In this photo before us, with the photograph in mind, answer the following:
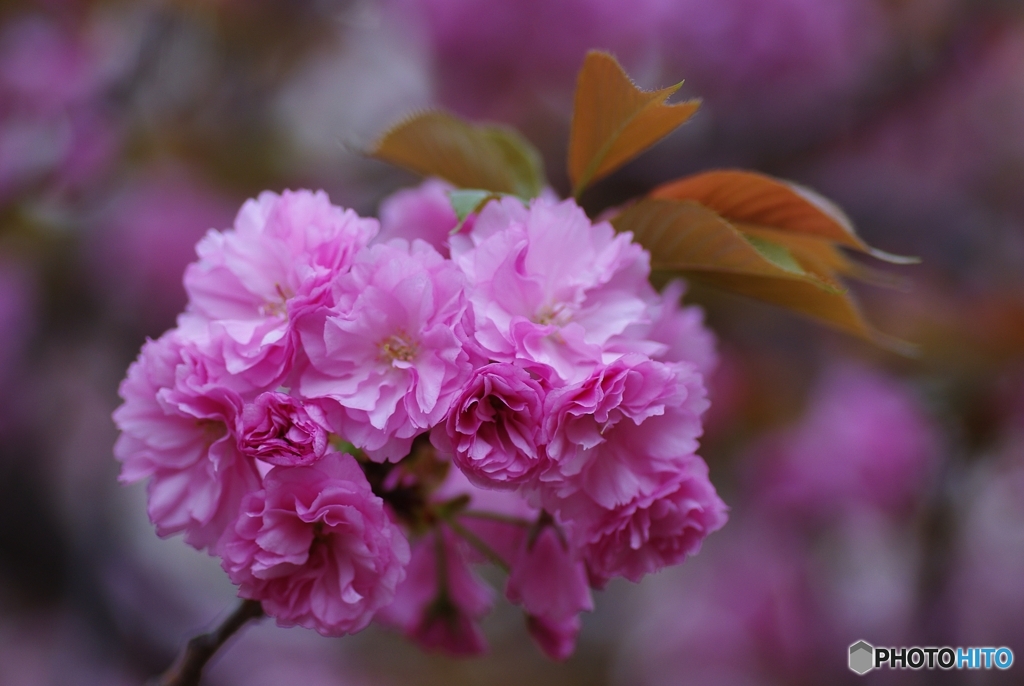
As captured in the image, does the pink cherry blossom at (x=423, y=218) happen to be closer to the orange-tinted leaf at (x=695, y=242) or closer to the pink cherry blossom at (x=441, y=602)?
the orange-tinted leaf at (x=695, y=242)

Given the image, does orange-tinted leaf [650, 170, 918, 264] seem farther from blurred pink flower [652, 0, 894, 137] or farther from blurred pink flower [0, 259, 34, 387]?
blurred pink flower [0, 259, 34, 387]

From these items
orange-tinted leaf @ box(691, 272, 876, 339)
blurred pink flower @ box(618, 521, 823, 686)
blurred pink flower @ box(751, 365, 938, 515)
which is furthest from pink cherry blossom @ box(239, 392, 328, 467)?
blurred pink flower @ box(618, 521, 823, 686)

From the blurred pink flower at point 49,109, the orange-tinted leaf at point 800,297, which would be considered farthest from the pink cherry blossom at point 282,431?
the blurred pink flower at point 49,109

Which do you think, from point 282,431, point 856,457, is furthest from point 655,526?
point 856,457

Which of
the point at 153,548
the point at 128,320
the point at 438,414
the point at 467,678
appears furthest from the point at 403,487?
the point at 153,548

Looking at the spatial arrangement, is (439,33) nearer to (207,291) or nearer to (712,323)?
(712,323)

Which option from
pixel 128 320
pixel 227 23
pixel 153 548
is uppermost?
pixel 227 23
